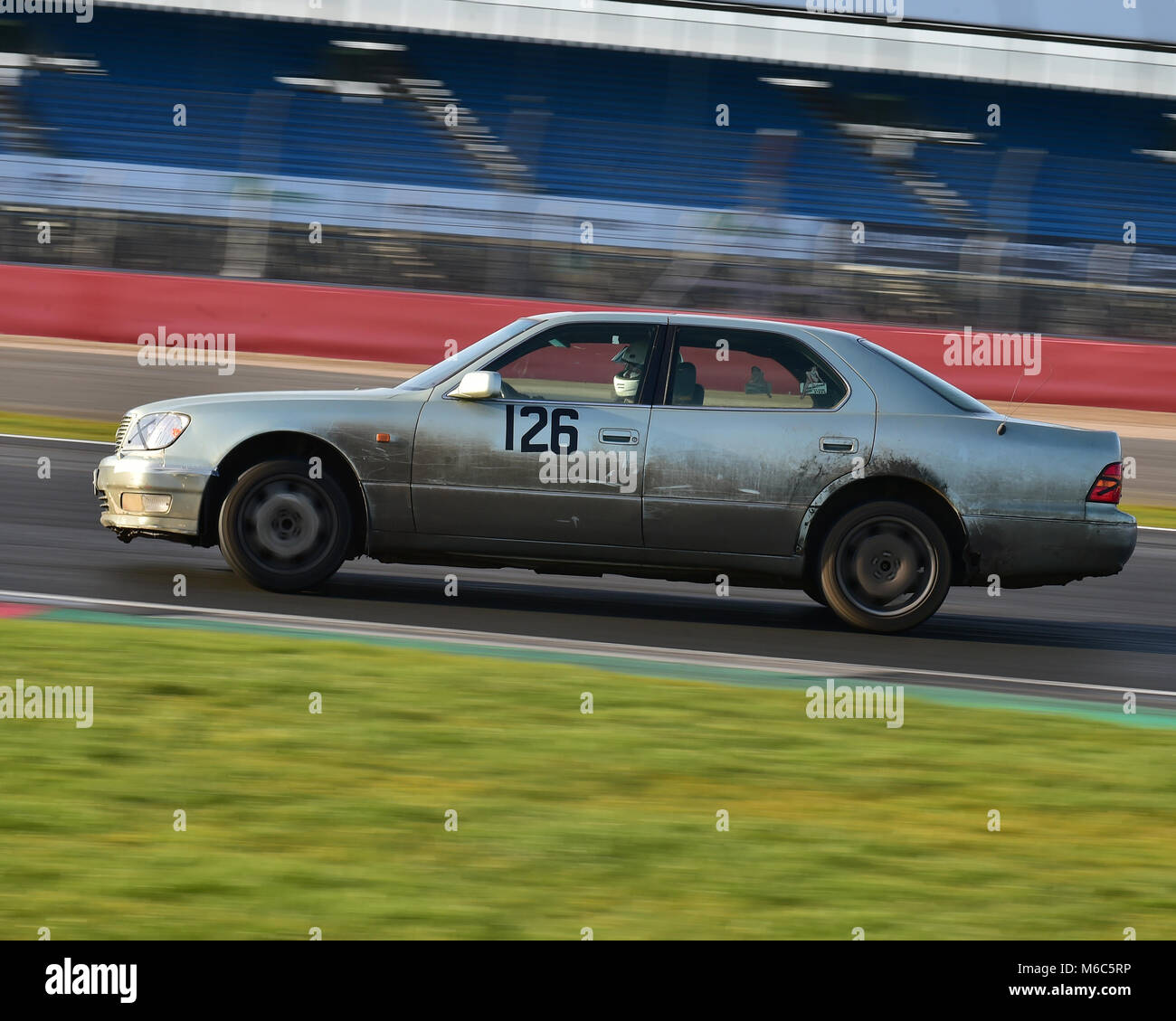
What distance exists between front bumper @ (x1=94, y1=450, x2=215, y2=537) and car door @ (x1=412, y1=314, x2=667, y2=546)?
44.2 inches

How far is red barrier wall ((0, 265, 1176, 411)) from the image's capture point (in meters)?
20.2

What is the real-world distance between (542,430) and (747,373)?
3.70 feet

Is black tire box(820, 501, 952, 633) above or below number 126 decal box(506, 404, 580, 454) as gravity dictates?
below

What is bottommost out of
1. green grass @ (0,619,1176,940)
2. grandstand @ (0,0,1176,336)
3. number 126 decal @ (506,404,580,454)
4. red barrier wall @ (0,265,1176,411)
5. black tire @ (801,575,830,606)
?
green grass @ (0,619,1176,940)

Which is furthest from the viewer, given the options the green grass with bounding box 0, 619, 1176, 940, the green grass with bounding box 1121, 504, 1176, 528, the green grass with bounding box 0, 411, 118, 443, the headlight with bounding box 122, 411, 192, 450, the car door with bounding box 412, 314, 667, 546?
the green grass with bounding box 0, 411, 118, 443

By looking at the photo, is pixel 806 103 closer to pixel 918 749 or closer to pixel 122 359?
pixel 122 359

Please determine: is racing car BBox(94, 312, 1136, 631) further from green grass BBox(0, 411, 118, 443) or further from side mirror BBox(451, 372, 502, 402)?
green grass BBox(0, 411, 118, 443)

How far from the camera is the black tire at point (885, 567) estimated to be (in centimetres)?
827

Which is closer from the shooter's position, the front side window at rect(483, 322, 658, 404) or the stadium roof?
the front side window at rect(483, 322, 658, 404)

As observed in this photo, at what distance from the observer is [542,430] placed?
8.20 metres

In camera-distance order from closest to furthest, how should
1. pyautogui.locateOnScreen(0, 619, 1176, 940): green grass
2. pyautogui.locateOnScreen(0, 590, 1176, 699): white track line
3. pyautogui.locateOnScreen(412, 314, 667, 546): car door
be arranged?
pyautogui.locateOnScreen(0, 619, 1176, 940): green grass < pyautogui.locateOnScreen(0, 590, 1176, 699): white track line < pyautogui.locateOnScreen(412, 314, 667, 546): car door

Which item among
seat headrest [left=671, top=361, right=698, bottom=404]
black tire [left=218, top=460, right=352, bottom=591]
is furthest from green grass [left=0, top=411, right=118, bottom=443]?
seat headrest [left=671, top=361, right=698, bottom=404]

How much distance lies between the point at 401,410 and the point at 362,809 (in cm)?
355

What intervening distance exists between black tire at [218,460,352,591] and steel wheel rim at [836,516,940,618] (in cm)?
262
